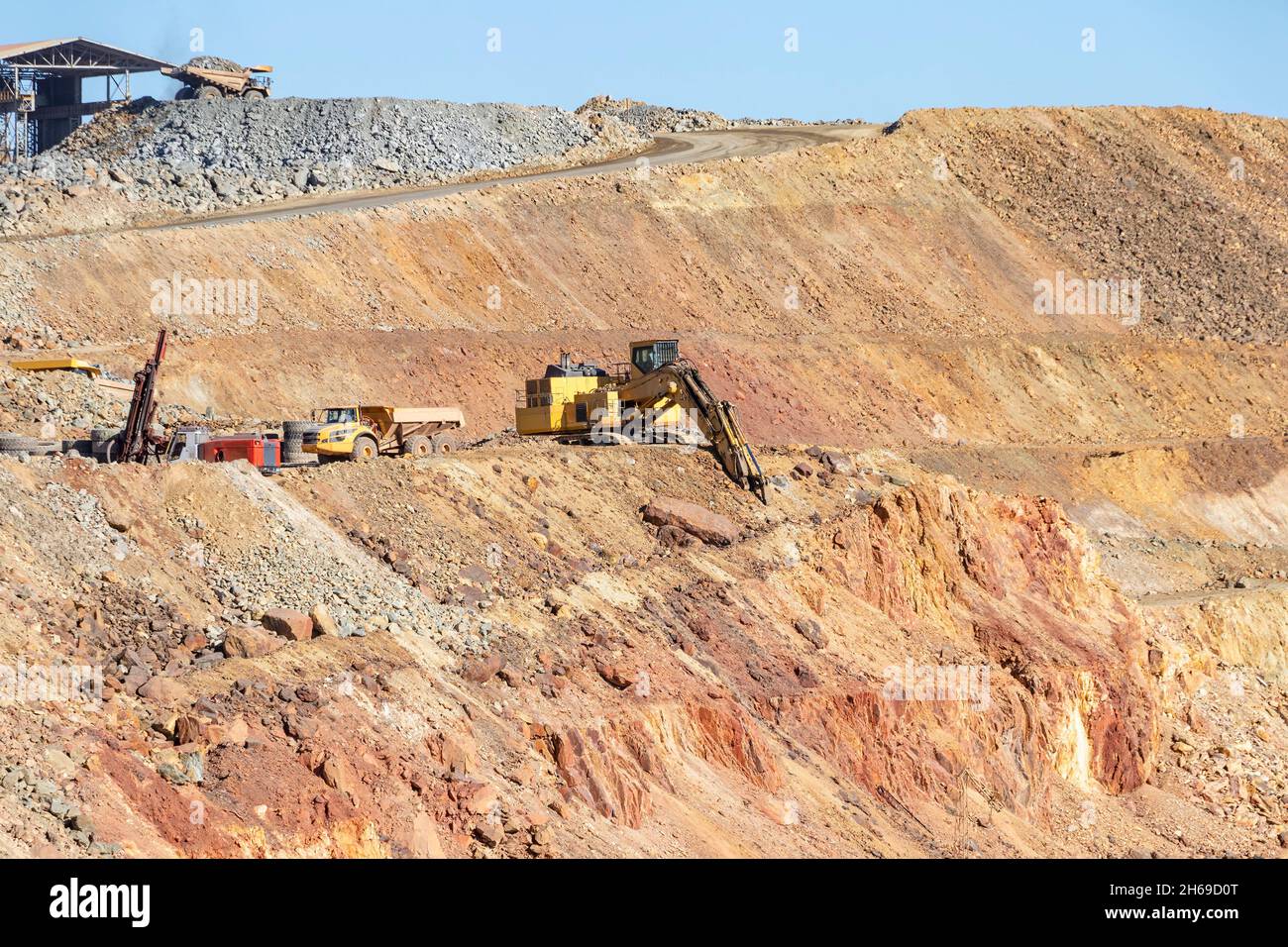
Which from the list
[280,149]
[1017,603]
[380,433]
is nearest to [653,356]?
[380,433]

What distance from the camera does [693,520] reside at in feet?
103

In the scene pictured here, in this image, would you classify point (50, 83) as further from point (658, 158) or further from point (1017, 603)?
point (1017, 603)

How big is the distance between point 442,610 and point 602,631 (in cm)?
266

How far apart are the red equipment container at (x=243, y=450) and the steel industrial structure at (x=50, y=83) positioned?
38530 mm

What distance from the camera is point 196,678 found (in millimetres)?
20094

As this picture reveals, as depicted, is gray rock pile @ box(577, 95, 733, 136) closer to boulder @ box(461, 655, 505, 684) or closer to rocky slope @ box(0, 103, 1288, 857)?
rocky slope @ box(0, 103, 1288, 857)

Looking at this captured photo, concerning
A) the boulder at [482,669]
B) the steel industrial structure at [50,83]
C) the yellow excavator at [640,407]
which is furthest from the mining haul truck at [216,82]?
the boulder at [482,669]

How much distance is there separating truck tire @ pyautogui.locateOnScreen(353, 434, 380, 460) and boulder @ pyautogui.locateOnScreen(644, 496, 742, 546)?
17.9 ft

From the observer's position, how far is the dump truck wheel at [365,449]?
106 feet

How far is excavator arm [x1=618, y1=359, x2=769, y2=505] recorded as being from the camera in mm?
33562

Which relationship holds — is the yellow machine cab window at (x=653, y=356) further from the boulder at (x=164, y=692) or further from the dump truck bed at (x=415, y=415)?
the boulder at (x=164, y=692)
